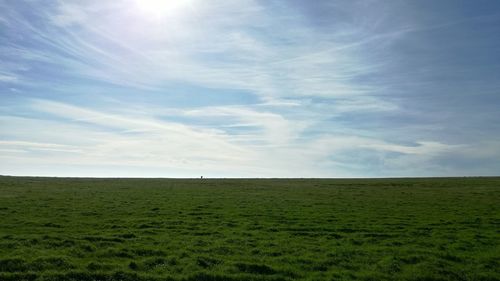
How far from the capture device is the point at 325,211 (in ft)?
105

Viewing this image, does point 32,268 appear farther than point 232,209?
No

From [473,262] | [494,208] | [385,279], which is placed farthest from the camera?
[494,208]

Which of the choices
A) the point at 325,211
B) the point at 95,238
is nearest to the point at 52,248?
the point at 95,238

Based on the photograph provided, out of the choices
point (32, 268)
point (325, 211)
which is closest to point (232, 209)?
point (325, 211)

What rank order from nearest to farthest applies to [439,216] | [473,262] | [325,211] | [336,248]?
[473,262] → [336,248] → [439,216] → [325,211]

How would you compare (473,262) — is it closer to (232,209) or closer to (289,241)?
(289,241)

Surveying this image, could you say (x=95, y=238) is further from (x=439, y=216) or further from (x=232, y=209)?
(x=439, y=216)

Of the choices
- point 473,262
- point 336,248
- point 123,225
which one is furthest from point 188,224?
point 473,262

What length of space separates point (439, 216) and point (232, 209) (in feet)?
56.8

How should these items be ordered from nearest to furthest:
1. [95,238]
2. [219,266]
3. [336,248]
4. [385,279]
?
[385,279] → [219,266] → [336,248] → [95,238]

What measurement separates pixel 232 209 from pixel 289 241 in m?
14.1

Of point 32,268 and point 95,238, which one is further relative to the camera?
point 95,238

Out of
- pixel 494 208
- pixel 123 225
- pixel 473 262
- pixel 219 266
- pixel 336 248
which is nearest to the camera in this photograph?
pixel 219 266

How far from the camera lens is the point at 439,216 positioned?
29.5 m
